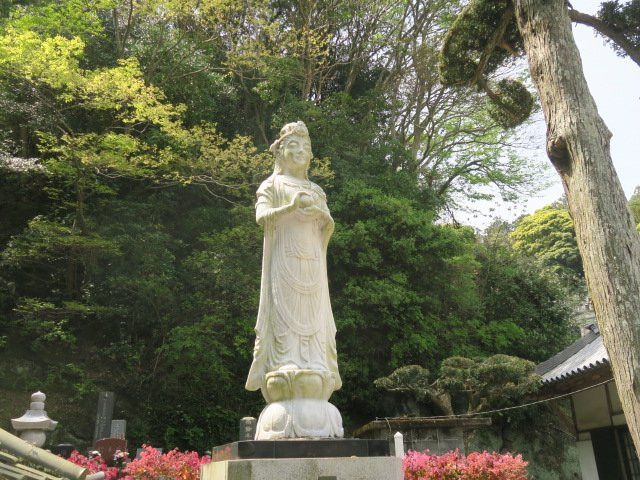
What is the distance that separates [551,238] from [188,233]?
715 inches

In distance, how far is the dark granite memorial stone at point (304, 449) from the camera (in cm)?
376

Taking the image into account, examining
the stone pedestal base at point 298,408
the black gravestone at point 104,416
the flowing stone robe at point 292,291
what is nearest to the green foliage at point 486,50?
the flowing stone robe at point 292,291

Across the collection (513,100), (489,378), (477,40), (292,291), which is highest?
(477,40)

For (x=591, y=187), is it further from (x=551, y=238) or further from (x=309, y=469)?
(x=551, y=238)

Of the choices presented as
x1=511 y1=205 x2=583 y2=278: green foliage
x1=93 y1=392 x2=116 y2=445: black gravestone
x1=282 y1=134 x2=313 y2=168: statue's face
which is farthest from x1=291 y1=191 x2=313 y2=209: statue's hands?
x1=511 y1=205 x2=583 y2=278: green foliage

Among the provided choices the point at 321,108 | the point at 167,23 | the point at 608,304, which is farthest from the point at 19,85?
the point at 608,304

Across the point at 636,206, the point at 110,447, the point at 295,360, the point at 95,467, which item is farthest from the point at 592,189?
the point at 636,206

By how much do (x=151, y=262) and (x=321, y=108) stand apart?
7048mm

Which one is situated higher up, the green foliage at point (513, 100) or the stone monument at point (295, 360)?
the green foliage at point (513, 100)

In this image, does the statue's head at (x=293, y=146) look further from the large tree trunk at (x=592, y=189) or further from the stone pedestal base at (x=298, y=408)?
the large tree trunk at (x=592, y=189)

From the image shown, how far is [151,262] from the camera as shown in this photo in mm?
12750

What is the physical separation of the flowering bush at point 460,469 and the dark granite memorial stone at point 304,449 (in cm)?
205

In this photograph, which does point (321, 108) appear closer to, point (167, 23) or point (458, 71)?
point (167, 23)

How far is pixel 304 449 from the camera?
3869mm
